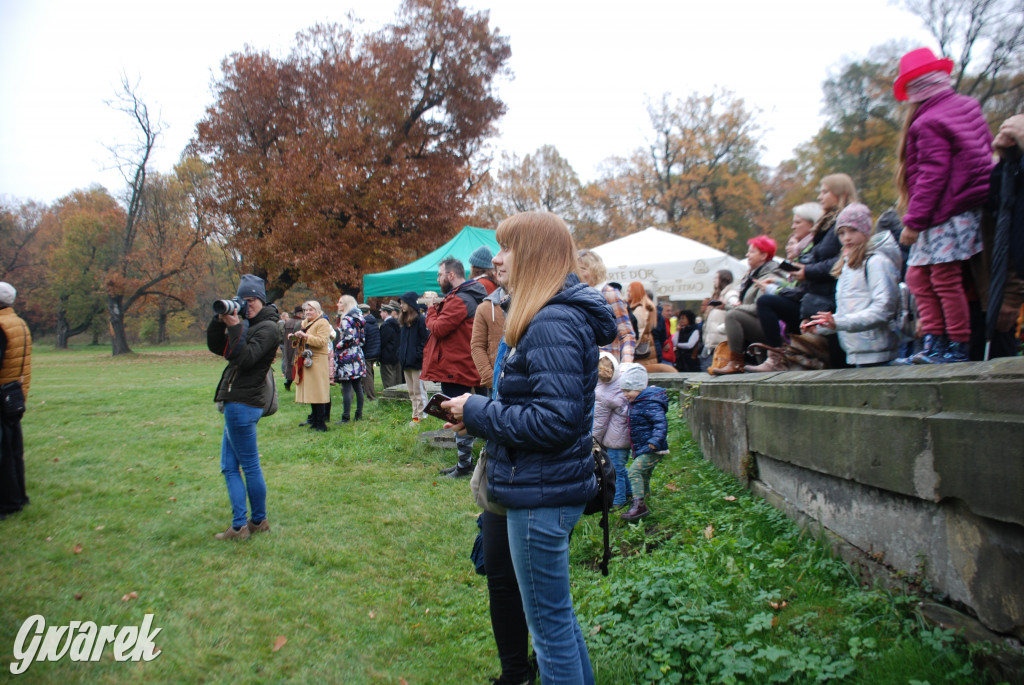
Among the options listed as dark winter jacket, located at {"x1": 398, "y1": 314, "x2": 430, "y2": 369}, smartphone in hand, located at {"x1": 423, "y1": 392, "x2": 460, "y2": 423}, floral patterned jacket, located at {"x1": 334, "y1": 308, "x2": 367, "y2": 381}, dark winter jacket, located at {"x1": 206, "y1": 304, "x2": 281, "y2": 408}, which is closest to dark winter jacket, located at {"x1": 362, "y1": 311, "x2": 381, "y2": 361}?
floral patterned jacket, located at {"x1": 334, "y1": 308, "x2": 367, "y2": 381}

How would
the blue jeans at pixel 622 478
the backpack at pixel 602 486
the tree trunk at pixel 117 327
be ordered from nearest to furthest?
the backpack at pixel 602 486
the blue jeans at pixel 622 478
the tree trunk at pixel 117 327

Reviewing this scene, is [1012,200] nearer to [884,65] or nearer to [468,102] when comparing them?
[468,102]

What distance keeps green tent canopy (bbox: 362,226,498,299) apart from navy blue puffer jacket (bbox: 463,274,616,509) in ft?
35.9

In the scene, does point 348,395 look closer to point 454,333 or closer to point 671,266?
point 454,333

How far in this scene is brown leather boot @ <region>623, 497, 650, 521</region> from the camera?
4.69 m

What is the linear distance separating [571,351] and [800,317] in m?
3.73

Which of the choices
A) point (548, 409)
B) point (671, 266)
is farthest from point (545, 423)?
point (671, 266)

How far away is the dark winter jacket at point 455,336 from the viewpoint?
6504 mm

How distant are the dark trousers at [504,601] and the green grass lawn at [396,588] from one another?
1.48 ft

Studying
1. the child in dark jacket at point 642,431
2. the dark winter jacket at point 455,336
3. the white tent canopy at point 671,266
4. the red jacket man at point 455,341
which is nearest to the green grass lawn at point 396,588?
the child in dark jacket at point 642,431

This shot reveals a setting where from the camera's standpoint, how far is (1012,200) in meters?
3.06

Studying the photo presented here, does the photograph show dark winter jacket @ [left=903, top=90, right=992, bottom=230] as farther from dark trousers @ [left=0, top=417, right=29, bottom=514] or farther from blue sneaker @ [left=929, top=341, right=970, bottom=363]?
dark trousers @ [left=0, top=417, right=29, bottom=514]

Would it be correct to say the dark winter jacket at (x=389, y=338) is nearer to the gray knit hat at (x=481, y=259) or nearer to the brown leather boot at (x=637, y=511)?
the gray knit hat at (x=481, y=259)

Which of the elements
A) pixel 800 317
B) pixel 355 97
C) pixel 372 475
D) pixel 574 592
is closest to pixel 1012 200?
pixel 800 317
